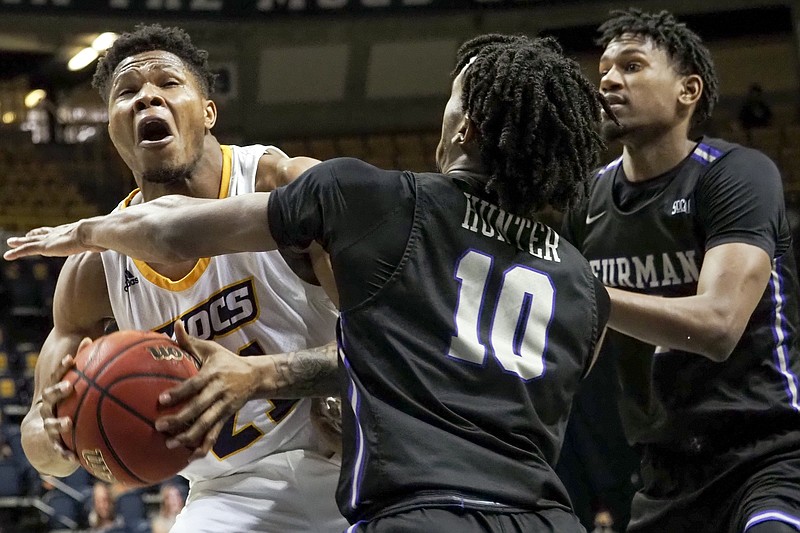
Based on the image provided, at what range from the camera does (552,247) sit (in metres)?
2.55

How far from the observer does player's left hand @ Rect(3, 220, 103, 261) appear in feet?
8.72

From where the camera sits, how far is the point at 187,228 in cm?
237

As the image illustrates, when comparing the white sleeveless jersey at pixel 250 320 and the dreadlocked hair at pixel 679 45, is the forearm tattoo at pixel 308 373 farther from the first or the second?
the dreadlocked hair at pixel 679 45

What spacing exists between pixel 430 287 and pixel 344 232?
0.21m

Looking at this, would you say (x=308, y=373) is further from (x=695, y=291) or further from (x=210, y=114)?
(x=695, y=291)

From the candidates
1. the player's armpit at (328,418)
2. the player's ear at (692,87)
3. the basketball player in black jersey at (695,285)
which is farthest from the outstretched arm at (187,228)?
the player's ear at (692,87)

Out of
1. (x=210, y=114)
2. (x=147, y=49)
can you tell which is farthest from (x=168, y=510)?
(x=147, y=49)

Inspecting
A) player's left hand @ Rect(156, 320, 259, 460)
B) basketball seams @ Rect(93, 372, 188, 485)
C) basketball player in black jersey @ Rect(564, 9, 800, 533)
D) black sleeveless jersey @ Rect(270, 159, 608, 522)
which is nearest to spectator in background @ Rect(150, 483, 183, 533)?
basketball player in black jersey @ Rect(564, 9, 800, 533)

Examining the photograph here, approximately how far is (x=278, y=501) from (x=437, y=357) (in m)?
0.98

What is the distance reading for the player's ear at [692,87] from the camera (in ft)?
12.6

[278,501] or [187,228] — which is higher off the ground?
[187,228]

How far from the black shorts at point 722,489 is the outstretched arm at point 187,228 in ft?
6.04

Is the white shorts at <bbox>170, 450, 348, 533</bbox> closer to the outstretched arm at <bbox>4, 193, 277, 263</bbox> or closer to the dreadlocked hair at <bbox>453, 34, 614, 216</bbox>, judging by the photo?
the outstretched arm at <bbox>4, 193, 277, 263</bbox>

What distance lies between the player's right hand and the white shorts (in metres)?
0.57
